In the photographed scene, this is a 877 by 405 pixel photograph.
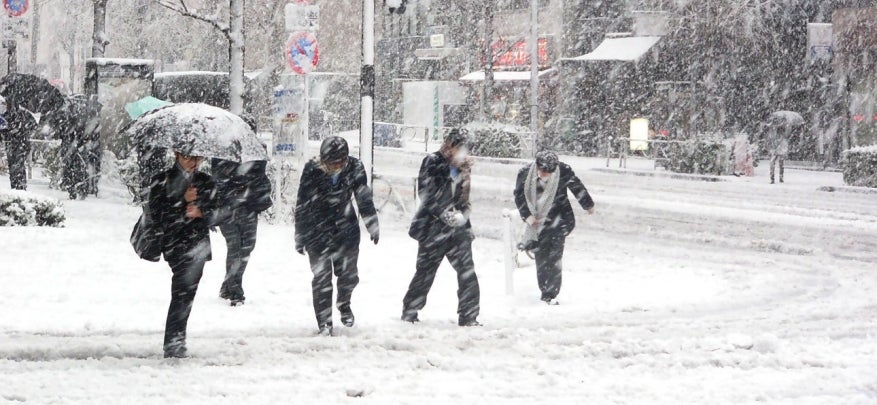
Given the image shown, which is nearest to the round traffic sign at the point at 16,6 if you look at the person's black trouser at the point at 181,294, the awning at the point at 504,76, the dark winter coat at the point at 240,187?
the dark winter coat at the point at 240,187

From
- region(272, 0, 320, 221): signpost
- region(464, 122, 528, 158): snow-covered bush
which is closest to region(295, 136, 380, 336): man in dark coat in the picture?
region(272, 0, 320, 221): signpost

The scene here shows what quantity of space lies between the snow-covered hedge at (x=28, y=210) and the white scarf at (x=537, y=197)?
7057mm

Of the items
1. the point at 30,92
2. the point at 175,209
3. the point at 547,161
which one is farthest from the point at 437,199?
the point at 30,92

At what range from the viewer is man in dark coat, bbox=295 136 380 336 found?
27.0 ft

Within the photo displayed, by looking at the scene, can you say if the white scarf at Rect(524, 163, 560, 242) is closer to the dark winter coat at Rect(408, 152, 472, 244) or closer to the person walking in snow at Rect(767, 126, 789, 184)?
the dark winter coat at Rect(408, 152, 472, 244)

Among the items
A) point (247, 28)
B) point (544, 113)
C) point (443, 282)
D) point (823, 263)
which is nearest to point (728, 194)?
point (823, 263)

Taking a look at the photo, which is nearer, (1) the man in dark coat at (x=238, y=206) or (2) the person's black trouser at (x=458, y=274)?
(2) the person's black trouser at (x=458, y=274)

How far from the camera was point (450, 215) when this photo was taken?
852cm

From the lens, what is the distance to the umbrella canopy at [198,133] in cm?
767

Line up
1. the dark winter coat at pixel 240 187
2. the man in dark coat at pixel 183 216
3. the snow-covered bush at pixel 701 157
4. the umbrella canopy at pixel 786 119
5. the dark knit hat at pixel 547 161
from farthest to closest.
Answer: the snow-covered bush at pixel 701 157
the umbrella canopy at pixel 786 119
the dark knit hat at pixel 547 161
the dark winter coat at pixel 240 187
the man in dark coat at pixel 183 216

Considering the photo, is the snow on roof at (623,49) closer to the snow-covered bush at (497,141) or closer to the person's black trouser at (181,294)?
the snow-covered bush at (497,141)

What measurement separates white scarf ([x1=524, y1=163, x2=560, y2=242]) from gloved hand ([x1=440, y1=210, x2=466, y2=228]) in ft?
5.81

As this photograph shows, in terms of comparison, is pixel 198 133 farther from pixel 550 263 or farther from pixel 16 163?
pixel 16 163

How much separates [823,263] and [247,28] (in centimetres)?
3787
